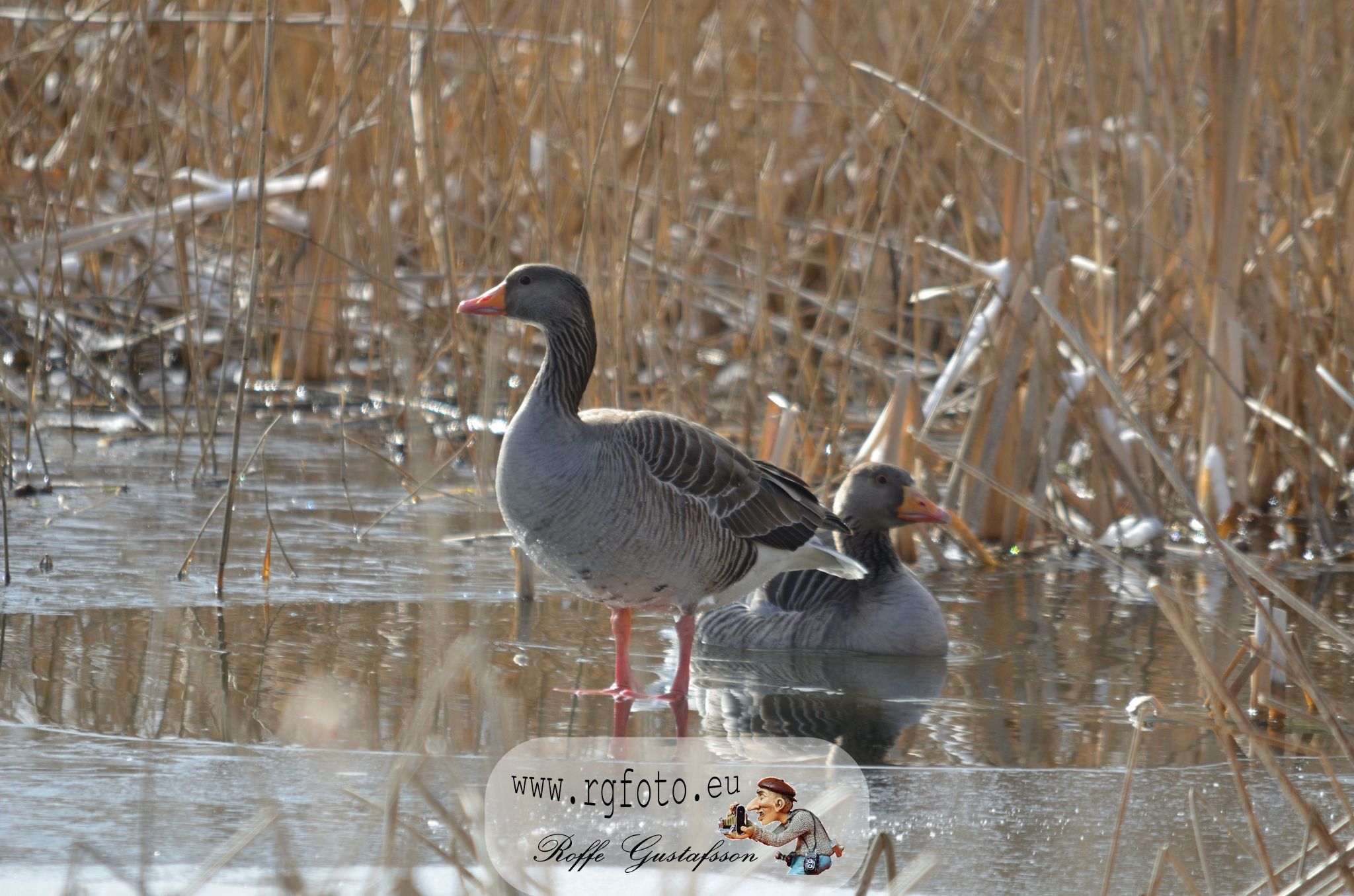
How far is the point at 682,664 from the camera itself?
14.7ft

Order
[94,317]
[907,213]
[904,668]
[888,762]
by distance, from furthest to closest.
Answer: [94,317] < [907,213] < [904,668] < [888,762]

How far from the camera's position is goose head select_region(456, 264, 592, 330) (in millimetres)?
4754

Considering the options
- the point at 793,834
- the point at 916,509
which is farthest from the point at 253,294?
the point at 793,834

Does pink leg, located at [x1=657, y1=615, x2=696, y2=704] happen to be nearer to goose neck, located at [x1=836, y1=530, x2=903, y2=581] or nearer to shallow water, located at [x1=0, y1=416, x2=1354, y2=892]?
shallow water, located at [x1=0, y1=416, x2=1354, y2=892]

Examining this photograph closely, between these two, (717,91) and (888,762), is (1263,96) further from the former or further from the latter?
(888,762)

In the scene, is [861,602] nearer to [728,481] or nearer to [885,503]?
[885,503]

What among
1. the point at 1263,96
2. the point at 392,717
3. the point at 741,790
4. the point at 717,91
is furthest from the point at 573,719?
the point at 1263,96

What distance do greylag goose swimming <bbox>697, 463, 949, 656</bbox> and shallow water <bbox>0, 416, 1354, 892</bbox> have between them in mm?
106

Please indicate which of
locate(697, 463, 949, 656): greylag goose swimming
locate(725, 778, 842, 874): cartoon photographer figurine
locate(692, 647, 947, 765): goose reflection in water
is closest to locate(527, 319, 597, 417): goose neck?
locate(692, 647, 947, 765): goose reflection in water

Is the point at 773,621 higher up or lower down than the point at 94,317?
lower down

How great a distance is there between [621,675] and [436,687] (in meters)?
2.39

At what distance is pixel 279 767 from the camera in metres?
3.55

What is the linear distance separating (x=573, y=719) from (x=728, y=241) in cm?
512

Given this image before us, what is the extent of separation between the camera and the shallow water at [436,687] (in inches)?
125
